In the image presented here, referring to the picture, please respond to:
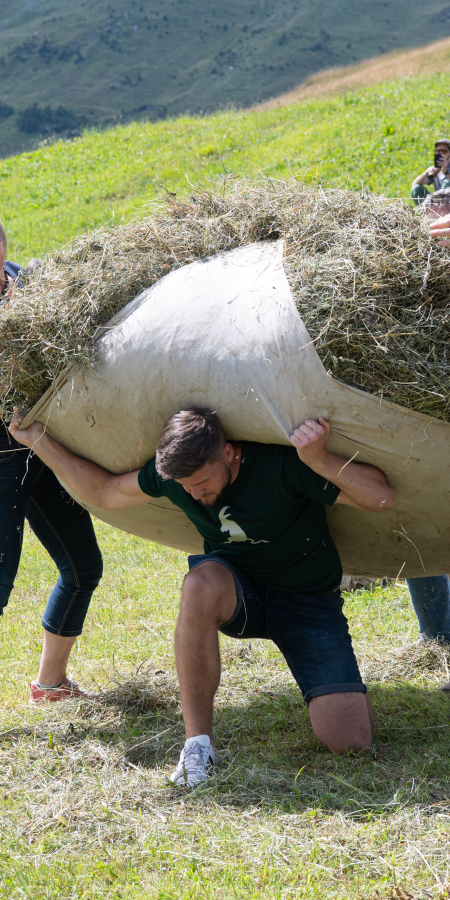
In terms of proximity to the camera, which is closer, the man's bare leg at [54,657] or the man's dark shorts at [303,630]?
the man's dark shorts at [303,630]

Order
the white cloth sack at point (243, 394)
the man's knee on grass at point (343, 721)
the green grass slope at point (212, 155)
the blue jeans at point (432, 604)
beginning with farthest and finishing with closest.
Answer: the green grass slope at point (212, 155) → the blue jeans at point (432, 604) → the man's knee on grass at point (343, 721) → the white cloth sack at point (243, 394)

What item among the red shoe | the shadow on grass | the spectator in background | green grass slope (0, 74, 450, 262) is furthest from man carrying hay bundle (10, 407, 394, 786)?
green grass slope (0, 74, 450, 262)

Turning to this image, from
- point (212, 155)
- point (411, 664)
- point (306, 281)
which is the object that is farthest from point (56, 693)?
point (212, 155)

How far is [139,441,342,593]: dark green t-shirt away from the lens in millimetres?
3258

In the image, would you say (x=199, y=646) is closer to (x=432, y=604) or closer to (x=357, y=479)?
(x=357, y=479)

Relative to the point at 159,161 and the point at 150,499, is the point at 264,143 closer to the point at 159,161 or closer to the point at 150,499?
the point at 159,161

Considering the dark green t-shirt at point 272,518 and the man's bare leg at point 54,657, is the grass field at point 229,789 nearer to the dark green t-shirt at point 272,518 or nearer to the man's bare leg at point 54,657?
the man's bare leg at point 54,657

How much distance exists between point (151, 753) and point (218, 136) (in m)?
17.8

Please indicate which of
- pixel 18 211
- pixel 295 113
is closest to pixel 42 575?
pixel 18 211

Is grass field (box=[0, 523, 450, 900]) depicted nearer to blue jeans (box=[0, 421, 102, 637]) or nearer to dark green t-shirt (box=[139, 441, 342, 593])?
blue jeans (box=[0, 421, 102, 637])

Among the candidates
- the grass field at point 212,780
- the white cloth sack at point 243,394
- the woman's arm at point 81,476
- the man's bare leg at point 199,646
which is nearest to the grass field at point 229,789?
the grass field at point 212,780

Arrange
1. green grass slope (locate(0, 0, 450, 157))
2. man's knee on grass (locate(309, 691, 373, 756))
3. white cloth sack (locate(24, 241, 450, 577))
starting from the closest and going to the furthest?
white cloth sack (locate(24, 241, 450, 577))
man's knee on grass (locate(309, 691, 373, 756))
green grass slope (locate(0, 0, 450, 157))

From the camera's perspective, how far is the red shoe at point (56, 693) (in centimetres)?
397

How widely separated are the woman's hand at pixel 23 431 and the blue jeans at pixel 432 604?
7.11ft
